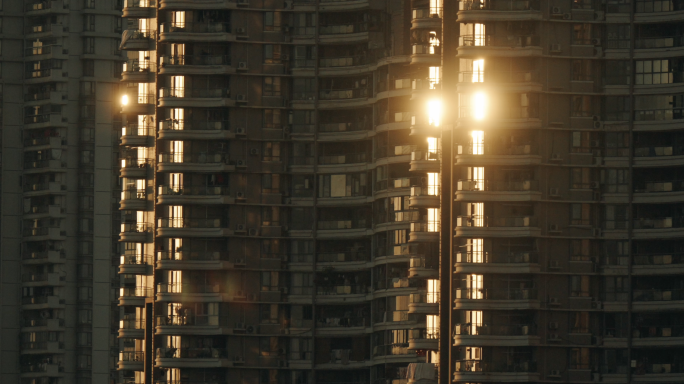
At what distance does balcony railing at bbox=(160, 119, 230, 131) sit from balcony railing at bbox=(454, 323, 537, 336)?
18921 mm

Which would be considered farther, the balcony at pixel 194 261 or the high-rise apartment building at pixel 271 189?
the balcony at pixel 194 261

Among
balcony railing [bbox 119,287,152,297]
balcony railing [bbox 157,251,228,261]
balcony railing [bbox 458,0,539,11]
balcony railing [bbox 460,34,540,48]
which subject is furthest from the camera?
balcony railing [bbox 119,287,152,297]

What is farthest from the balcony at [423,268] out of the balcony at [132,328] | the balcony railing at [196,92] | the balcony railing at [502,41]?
the balcony at [132,328]

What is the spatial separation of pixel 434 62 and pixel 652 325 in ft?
57.9

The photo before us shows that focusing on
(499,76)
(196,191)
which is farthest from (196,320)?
(499,76)

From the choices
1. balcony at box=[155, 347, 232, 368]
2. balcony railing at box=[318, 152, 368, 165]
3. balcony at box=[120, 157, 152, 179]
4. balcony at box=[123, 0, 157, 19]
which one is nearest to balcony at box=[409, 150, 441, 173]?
balcony railing at box=[318, 152, 368, 165]

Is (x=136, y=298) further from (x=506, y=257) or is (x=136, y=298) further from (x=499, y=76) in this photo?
(x=499, y=76)

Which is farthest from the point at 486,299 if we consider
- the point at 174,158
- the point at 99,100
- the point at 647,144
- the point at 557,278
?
the point at 99,100

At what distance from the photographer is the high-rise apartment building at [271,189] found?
11650cm

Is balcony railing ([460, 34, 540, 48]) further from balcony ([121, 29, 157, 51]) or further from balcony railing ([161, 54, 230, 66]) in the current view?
balcony ([121, 29, 157, 51])

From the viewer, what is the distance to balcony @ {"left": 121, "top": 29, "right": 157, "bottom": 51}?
12044 cm

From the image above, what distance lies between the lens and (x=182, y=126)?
387ft

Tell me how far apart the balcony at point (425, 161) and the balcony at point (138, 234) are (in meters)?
17.9

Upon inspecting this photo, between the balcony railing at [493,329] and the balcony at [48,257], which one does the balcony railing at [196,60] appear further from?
the balcony at [48,257]
